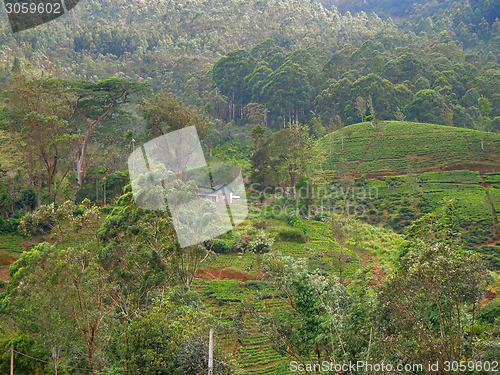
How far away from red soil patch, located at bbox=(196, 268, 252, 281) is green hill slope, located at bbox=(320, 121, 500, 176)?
54.1 feet

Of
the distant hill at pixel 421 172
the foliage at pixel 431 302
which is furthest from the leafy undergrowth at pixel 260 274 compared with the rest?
the distant hill at pixel 421 172

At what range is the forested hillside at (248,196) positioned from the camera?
8.23 meters

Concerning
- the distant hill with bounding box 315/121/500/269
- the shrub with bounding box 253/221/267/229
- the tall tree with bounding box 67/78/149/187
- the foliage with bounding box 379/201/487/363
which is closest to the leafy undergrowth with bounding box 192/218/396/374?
the shrub with bounding box 253/221/267/229

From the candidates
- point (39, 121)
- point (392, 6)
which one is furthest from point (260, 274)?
point (392, 6)

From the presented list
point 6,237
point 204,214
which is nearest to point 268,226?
point 204,214

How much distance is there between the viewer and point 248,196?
Answer: 30.6m

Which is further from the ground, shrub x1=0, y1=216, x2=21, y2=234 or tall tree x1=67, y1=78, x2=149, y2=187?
tall tree x1=67, y1=78, x2=149, y2=187

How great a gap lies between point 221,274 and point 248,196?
1209 cm

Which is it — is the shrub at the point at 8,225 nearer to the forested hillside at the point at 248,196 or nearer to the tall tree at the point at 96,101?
the forested hillside at the point at 248,196

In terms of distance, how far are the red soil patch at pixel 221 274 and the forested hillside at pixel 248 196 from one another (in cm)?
9

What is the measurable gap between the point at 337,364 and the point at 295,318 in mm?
1263

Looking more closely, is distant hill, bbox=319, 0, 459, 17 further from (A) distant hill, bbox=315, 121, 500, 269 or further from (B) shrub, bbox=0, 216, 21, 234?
(B) shrub, bbox=0, 216, 21, 234

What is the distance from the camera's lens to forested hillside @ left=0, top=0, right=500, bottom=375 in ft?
27.0

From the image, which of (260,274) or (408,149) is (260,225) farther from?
(408,149)
